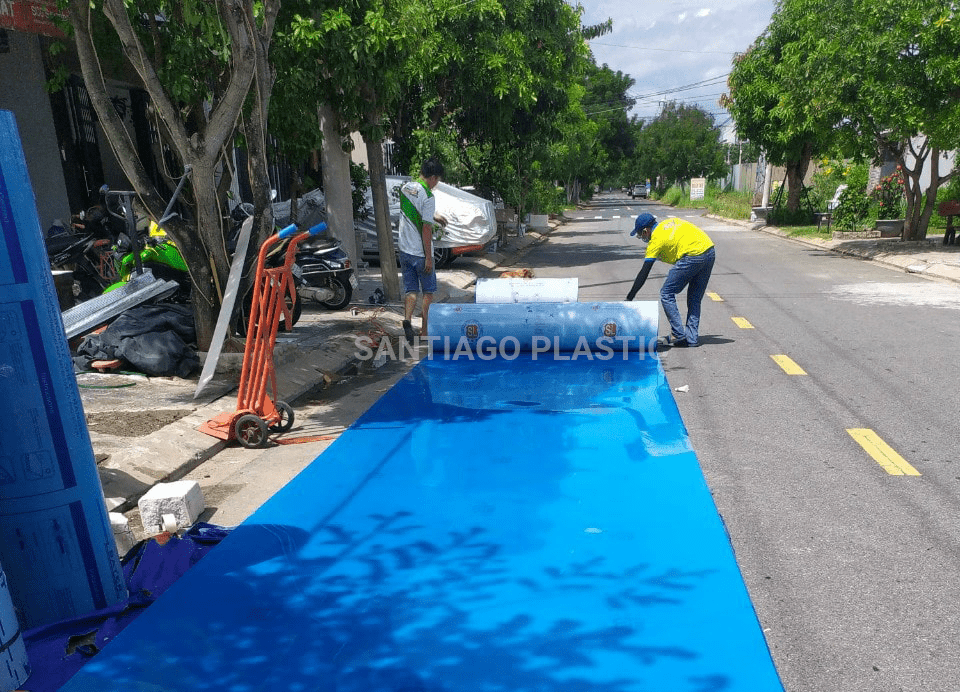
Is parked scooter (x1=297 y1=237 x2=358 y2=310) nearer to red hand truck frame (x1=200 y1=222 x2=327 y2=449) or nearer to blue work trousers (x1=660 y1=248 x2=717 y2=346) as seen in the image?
red hand truck frame (x1=200 y1=222 x2=327 y2=449)

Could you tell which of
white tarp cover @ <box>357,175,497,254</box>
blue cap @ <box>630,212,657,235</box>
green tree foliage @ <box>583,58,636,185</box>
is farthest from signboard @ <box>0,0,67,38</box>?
green tree foliage @ <box>583,58,636,185</box>

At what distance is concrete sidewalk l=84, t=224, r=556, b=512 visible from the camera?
4.95m

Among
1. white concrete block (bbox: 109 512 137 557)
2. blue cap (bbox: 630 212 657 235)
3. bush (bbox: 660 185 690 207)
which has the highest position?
blue cap (bbox: 630 212 657 235)

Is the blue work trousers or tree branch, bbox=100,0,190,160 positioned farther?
the blue work trousers

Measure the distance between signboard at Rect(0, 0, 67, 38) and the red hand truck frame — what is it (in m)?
4.08

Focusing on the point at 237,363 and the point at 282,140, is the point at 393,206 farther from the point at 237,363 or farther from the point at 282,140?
the point at 237,363

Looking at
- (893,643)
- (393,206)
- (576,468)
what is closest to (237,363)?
(576,468)

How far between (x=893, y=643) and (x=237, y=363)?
5.69 meters

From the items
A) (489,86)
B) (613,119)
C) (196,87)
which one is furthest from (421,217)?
(613,119)

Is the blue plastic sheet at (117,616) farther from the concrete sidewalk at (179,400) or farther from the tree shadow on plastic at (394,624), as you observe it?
the concrete sidewalk at (179,400)

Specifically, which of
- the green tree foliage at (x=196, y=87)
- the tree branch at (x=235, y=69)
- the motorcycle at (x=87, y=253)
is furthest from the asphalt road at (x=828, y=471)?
the motorcycle at (x=87, y=253)

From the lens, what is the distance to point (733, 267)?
641 inches

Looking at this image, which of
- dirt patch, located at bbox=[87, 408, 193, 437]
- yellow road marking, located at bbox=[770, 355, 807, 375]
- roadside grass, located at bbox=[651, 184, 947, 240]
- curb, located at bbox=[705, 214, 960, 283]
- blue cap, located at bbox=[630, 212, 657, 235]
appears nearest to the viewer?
dirt patch, located at bbox=[87, 408, 193, 437]

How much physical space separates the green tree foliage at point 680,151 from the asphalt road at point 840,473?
69.3 metres
